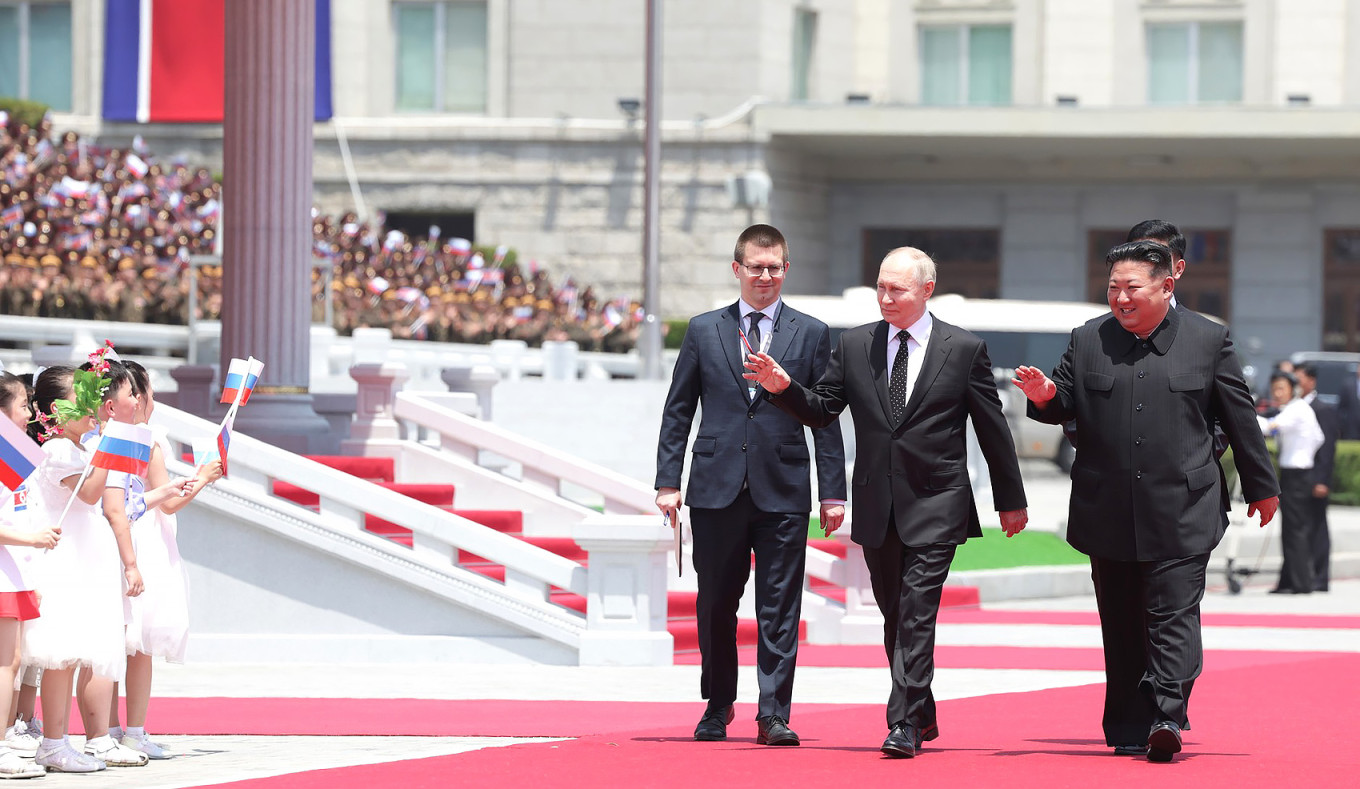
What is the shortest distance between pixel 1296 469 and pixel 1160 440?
10626 mm

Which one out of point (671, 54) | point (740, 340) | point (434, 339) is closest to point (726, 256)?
point (671, 54)

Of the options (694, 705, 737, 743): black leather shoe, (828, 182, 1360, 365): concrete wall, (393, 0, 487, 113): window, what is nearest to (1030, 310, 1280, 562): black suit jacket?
(694, 705, 737, 743): black leather shoe

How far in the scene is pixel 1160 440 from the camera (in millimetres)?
8633

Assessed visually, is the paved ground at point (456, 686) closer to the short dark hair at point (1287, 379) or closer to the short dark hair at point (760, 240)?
the short dark hair at point (760, 240)

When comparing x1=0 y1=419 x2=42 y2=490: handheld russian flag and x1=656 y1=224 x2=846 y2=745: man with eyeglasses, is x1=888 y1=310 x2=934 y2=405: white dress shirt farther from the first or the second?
x1=0 y1=419 x2=42 y2=490: handheld russian flag

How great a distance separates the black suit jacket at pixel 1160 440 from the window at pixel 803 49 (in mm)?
31229

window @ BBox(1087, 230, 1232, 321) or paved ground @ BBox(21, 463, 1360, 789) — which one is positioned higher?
window @ BBox(1087, 230, 1232, 321)

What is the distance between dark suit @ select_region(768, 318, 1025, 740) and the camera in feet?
28.3

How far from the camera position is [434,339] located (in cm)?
2838

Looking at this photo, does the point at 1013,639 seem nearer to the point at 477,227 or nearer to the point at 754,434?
the point at 754,434

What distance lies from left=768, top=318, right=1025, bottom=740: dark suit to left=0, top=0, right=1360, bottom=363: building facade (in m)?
29.3

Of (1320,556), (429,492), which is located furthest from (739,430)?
(1320,556)

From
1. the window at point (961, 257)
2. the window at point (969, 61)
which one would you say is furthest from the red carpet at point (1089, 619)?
the window at point (961, 257)

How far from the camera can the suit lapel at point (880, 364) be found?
8.87 m
